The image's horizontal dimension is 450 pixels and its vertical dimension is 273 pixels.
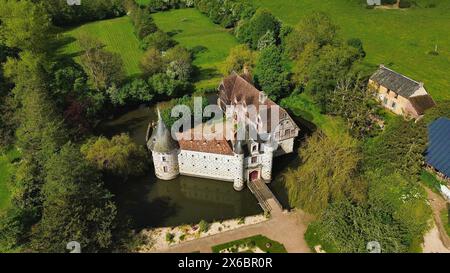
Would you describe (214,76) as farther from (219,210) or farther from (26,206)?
(26,206)

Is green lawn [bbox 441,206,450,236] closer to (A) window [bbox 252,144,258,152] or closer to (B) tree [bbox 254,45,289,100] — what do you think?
(A) window [bbox 252,144,258,152]

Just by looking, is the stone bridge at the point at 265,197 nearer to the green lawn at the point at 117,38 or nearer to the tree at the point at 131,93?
→ the tree at the point at 131,93

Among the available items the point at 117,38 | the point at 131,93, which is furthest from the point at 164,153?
the point at 117,38

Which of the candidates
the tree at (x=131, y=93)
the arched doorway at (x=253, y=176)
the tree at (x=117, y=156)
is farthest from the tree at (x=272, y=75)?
the tree at (x=117, y=156)

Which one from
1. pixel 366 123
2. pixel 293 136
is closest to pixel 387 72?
pixel 366 123

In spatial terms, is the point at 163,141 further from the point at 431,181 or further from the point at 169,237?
the point at 431,181
